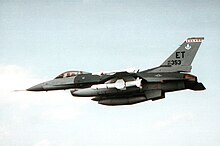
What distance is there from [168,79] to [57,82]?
6.18 metres

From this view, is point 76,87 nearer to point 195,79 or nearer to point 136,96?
point 136,96

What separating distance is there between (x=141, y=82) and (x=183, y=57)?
2.67 meters

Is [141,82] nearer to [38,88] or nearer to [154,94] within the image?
[154,94]

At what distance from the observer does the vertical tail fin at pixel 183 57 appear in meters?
19.6

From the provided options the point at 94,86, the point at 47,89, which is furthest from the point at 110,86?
the point at 47,89

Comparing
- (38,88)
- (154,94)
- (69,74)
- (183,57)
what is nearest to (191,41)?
(183,57)

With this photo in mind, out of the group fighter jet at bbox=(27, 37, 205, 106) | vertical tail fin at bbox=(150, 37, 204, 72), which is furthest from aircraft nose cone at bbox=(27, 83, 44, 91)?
vertical tail fin at bbox=(150, 37, 204, 72)

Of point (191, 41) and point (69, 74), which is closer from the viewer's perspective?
point (191, 41)

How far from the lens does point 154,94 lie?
19344 mm

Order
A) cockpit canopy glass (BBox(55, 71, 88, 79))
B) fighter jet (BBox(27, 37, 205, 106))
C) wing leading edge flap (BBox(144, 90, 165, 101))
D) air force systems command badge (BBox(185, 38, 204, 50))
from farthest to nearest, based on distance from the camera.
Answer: cockpit canopy glass (BBox(55, 71, 88, 79)), air force systems command badge (BBox(185, 38, 204, 50)), wing leading edge flap (BBox(144, 90, 165, 101)), fighter jet (BBox(27, 37, 205, 106))

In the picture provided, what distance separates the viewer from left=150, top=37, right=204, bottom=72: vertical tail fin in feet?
64.4

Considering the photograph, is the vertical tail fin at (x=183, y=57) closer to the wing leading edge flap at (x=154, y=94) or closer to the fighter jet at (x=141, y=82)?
the fighter jet at (x=141, y=82)

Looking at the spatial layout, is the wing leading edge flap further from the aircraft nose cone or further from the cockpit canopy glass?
the aircraft nose cone

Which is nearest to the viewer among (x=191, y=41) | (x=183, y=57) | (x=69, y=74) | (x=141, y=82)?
(x=141, y=82)
